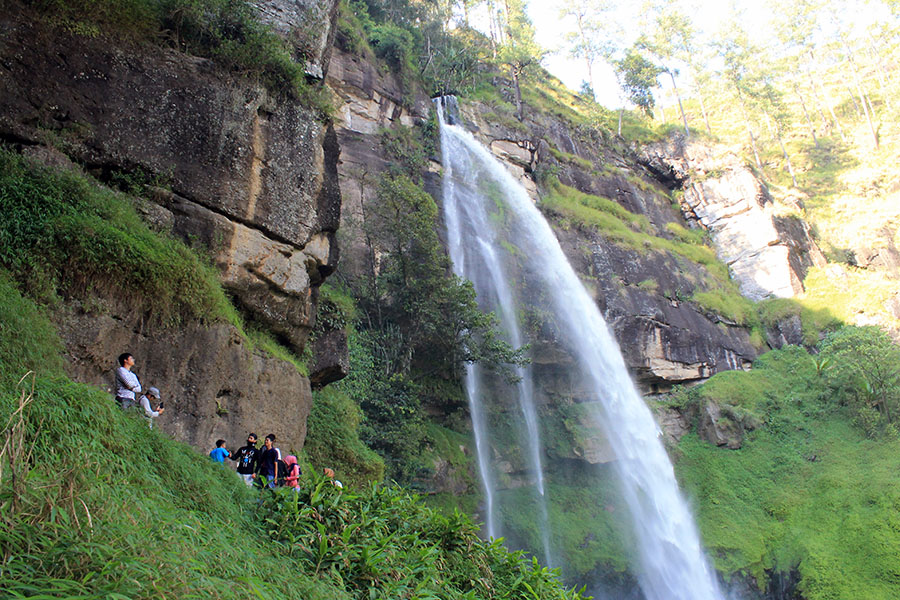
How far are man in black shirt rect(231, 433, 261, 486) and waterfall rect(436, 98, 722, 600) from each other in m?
9.93

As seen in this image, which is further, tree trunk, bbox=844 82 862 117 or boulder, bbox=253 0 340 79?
tree trunk, bbox=844 82 862 117

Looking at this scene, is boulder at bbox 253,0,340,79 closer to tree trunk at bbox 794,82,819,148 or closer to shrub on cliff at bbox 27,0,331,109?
shrub on cliff at bbox 27,0,331,109

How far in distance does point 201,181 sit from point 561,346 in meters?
13.4

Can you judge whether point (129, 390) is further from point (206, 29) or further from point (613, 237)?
point (613, 237)

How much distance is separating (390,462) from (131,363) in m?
8.29

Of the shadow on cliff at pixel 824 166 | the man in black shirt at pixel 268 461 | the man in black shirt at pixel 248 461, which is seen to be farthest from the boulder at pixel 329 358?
the shadow on cliff at pixel 824 166

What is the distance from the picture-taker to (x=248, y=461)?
283 inches

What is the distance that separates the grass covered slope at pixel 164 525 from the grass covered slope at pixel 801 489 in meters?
11.2

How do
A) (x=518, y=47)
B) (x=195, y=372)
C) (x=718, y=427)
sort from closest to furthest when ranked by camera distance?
(x=195, y=372) → (x=718, y=427) → (x=518, y=47)

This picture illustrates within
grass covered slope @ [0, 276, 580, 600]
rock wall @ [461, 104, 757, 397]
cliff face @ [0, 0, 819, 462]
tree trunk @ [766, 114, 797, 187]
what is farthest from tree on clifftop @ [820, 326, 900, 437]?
tree trunk @ [766, 114, 797, 187]

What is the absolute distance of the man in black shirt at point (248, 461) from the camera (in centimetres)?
711

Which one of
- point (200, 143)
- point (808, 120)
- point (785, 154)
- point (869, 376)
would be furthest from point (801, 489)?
point (808, 120)

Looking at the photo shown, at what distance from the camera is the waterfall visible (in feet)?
53.6

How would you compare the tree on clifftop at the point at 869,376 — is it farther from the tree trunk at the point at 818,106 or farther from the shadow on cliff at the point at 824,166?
the tree trunk at the point at 818,106
